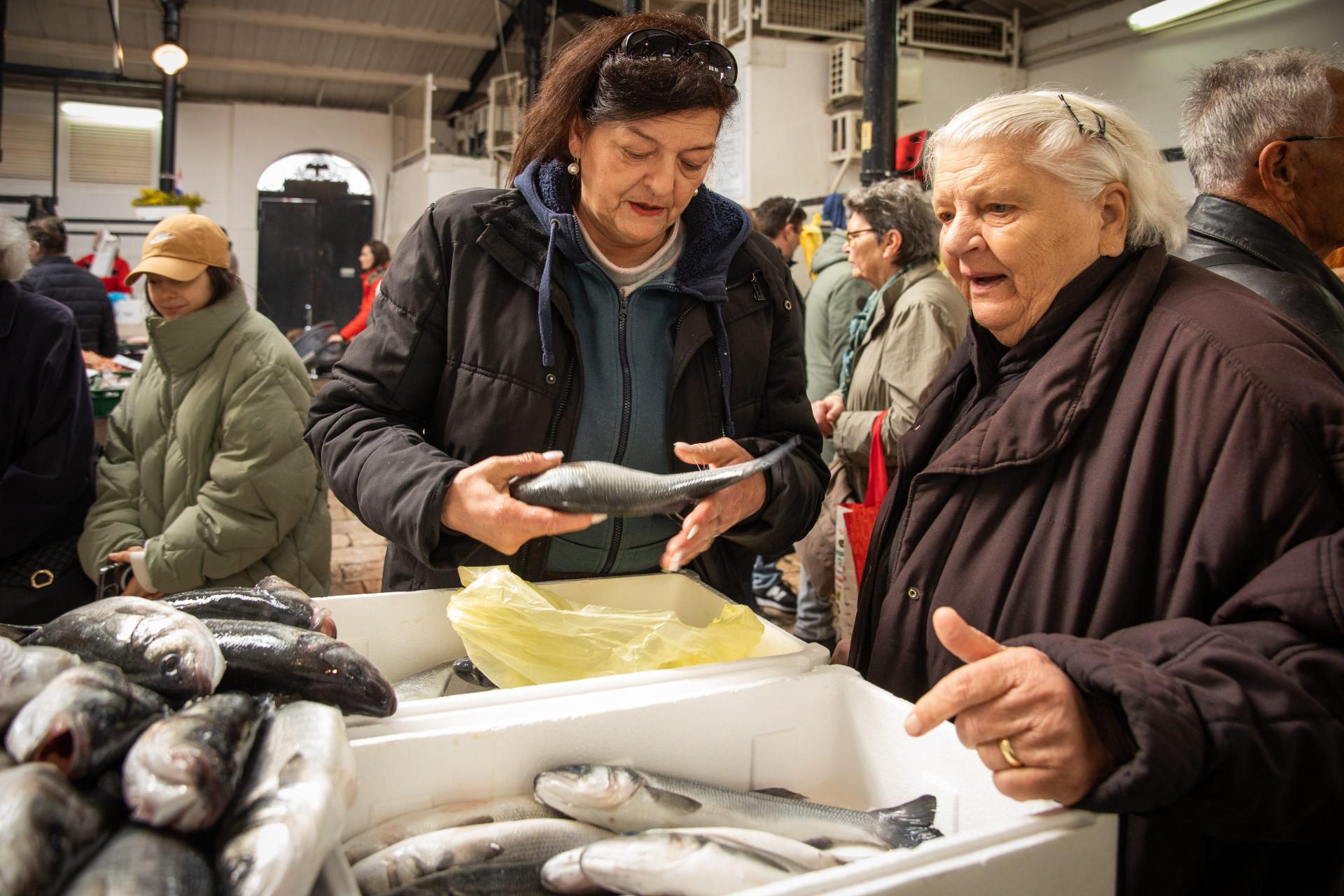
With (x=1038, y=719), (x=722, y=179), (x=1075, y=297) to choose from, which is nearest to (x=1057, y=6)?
(x=722, y=179)

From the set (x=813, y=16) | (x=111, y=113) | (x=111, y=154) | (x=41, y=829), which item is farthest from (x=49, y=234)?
(x=111, y=113)

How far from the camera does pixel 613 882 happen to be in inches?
41.0

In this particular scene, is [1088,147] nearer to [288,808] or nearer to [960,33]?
[288,808]

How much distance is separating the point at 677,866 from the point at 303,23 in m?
14.8

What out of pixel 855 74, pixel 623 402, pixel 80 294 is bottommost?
pixel 623 402

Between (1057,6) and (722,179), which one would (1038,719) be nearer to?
(722,179)

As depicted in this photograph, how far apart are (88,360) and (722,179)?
6431mm

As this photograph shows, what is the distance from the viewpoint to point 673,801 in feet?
4.00

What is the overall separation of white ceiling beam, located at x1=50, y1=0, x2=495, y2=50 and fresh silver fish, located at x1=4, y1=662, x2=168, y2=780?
14.0 m

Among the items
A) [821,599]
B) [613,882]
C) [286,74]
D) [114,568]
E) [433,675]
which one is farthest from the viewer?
[286,74]

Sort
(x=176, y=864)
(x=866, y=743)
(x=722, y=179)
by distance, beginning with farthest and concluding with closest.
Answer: (x=722, y=179), (x=866, y=743), (x=176, y=864)

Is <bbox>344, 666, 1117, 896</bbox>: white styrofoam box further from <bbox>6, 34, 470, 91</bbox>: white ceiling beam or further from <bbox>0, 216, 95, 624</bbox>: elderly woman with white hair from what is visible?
<bbox>6, 34, 470, 91</bbox>: white ceiling beam

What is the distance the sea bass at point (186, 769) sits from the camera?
86 centimetres

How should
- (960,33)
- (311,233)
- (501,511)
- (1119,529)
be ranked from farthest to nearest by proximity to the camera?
(311,233), (960,33), (501,511), (1119,529)
